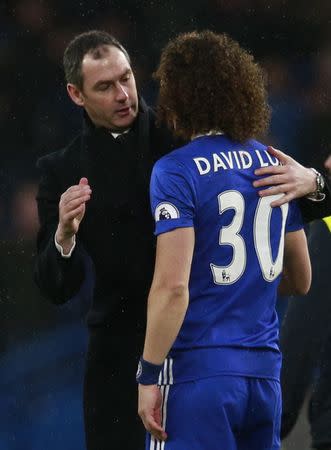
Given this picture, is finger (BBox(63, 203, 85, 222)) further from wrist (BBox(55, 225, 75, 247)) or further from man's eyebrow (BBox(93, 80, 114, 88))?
man's eyebrow (BBox(93, 80, 114, 88))

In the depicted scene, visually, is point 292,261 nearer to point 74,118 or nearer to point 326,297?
point 326,297

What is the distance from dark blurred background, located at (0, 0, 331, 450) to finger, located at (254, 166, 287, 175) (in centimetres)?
279

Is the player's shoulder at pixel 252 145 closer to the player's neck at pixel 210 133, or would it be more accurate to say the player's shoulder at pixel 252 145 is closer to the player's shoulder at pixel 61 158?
the player's neck at pixel 210 133

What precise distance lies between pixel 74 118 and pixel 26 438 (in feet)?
5.18

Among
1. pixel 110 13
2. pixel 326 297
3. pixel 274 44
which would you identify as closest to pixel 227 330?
pixel 326 297

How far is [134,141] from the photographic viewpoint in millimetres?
2967

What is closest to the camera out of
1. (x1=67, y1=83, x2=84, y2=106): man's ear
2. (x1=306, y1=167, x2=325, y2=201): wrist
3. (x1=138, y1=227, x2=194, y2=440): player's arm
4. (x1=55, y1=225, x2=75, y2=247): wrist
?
(x1=138, y1=227, x2=194, y2=440): player's arm

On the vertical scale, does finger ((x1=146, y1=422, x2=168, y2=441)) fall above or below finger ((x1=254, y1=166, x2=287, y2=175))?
below

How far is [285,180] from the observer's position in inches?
99.7

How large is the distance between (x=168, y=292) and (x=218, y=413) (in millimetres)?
290

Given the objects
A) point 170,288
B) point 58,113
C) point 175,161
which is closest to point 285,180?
point 175,161

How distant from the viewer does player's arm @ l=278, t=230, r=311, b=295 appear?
2.65m

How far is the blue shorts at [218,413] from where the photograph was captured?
239 cm

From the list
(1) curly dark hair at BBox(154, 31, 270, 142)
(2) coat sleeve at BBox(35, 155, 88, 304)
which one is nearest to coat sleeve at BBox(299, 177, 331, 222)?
(1) curly dark hair at BBox(154, 31, 270, 142)
